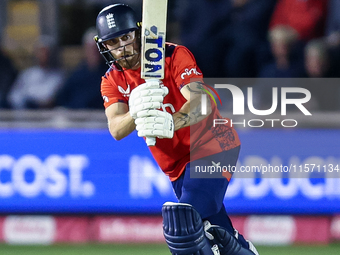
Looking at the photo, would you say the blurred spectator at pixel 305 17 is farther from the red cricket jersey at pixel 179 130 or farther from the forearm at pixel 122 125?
the forearm at pixel 122 125

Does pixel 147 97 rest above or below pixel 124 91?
below

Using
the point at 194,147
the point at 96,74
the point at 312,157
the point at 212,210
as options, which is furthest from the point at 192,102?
the point at 96,74

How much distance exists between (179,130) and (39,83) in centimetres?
385

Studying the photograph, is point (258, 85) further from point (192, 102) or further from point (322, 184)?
point (192, 102)

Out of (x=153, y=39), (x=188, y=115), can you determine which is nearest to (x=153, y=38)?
(x=153, y=39)

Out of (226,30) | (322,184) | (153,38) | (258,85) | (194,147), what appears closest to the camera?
(153,38)

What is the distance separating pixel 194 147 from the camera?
14.3ft

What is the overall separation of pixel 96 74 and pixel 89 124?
756mm

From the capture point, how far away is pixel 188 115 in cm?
399

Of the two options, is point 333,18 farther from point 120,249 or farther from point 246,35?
point 120,249

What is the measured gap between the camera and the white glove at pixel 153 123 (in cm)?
372

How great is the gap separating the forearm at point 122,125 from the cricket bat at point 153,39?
0.20 meters

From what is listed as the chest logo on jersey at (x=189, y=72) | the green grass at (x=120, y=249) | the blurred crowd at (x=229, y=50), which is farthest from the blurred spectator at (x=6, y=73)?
the chest logo on jersey at (x=189, y=72)

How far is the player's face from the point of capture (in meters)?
4.10
